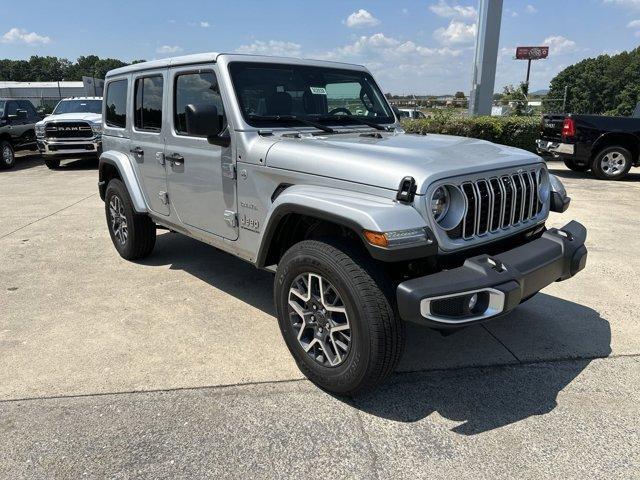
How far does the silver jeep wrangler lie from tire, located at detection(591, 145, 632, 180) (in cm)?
807

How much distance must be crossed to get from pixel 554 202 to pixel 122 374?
10.2 feet

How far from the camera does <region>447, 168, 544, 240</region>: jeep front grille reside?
9.11ft

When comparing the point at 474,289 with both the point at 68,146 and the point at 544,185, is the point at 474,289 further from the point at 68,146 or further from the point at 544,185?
the point at 68,146

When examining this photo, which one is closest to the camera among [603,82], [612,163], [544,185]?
[544,185]

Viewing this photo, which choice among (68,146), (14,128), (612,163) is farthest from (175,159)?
(14,128)

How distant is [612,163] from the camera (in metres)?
10.7

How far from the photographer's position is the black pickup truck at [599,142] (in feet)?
34.2

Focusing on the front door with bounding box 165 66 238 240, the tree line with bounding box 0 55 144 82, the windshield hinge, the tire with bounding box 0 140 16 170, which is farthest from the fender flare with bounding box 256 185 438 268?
the tree line with bounding box 0 55 144 82

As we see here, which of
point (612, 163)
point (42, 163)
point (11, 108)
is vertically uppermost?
point (11, 108)

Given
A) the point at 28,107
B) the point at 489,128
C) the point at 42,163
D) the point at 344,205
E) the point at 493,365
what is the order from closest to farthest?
1. the point at 344,205
2. the point at 493,365
3. the point at 489,128
4. the point at 28,107
5. the point at 42,163

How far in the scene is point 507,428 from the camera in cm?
270

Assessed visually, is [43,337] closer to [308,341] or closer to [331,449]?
[308,341]

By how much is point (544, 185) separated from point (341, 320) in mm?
1757

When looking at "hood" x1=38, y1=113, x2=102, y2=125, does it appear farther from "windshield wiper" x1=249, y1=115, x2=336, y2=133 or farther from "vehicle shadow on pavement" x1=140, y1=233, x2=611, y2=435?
"windshield wiper" x1=249, y1=115, x2=336, y2=133
